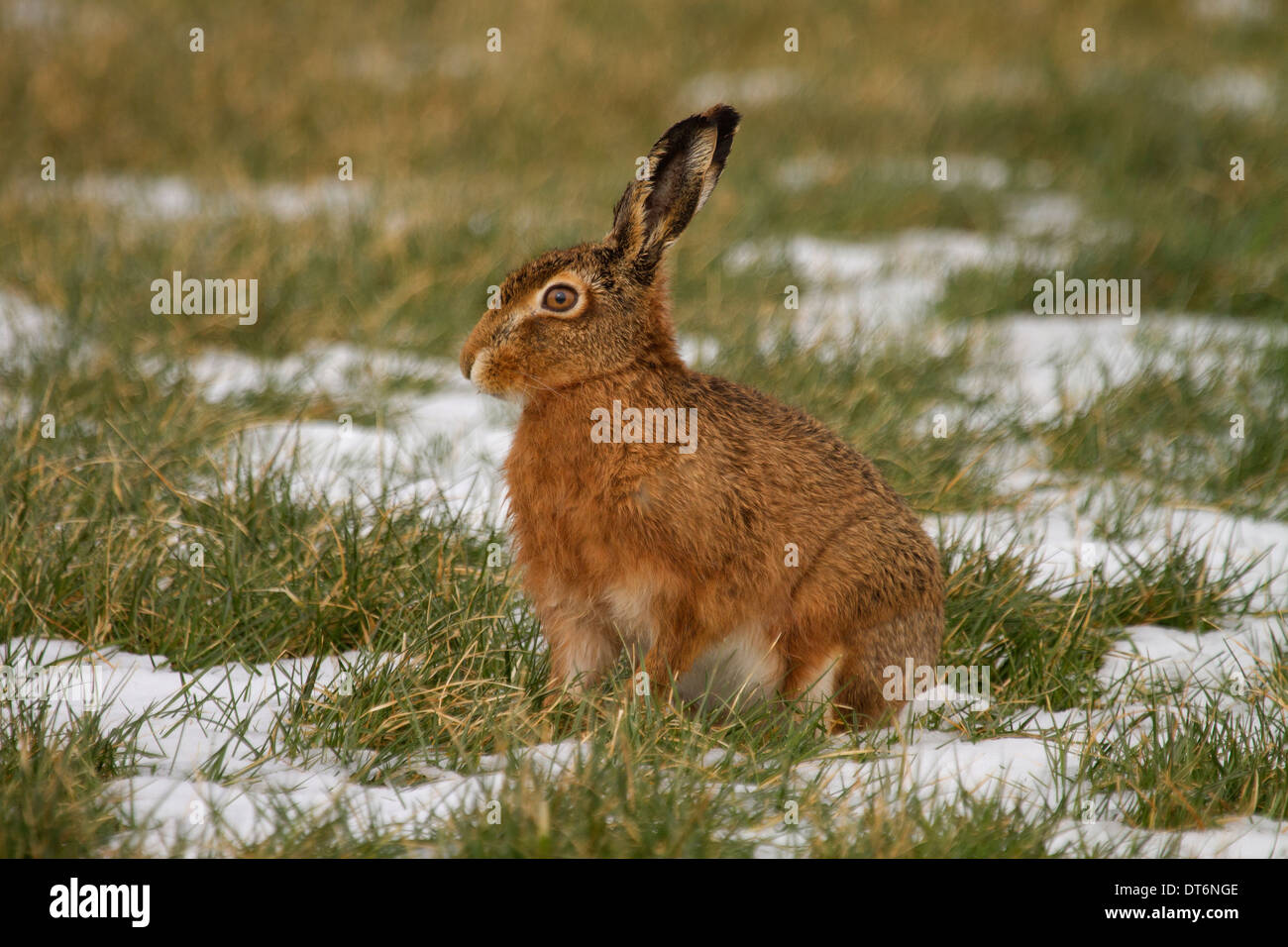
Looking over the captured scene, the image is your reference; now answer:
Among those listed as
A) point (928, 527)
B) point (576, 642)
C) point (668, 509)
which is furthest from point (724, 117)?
point (928, 527)

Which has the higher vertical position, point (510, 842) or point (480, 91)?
point (480, 91)

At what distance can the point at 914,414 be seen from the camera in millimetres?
6266

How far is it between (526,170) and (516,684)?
24.7 ft

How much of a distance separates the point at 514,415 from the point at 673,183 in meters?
2.62

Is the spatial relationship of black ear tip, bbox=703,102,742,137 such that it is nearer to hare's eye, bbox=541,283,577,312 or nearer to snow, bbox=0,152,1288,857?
hare's eye, bbox=541,283,577,312

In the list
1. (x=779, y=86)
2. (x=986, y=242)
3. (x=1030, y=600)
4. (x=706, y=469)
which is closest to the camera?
(x=706, y=469)

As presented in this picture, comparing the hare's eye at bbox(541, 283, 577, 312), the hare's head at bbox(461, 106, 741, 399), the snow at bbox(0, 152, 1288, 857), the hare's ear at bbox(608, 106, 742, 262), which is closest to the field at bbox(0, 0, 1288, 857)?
the snow at bbox(0, 152, 1288, 857)

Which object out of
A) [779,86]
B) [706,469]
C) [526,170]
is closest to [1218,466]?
[706,469]

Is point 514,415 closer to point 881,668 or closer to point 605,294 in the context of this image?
point 605,294

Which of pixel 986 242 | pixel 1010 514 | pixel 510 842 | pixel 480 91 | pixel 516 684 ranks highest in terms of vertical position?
pixel 480 91

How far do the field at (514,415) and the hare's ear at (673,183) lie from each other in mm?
1188

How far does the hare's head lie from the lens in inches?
147

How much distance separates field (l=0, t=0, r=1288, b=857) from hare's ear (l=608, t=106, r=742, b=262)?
1.19m

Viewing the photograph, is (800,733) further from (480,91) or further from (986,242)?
(480,91)
